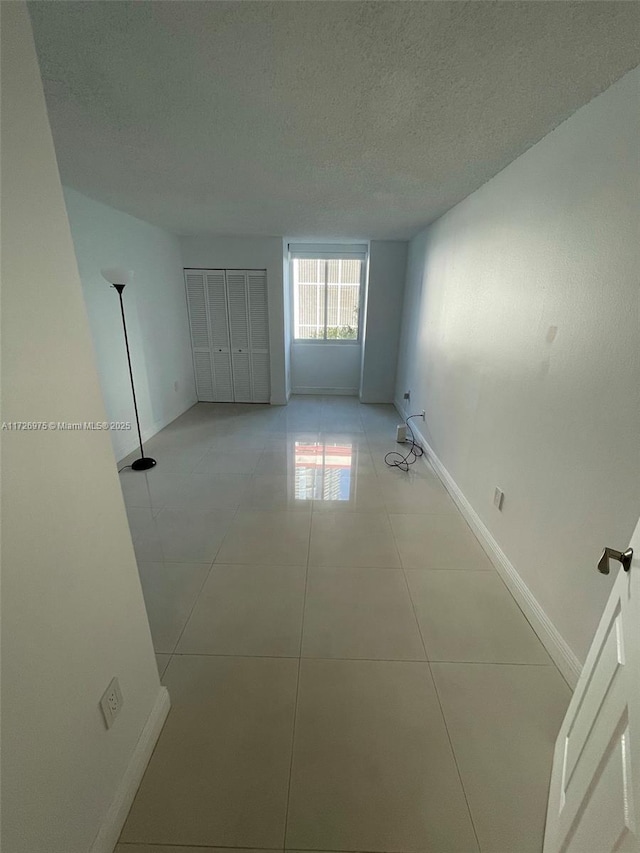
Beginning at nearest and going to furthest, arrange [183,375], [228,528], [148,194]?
[228,528], [148,194], [183,375]

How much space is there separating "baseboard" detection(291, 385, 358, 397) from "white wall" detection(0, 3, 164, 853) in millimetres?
5012

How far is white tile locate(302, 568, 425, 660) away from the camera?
5.06ft

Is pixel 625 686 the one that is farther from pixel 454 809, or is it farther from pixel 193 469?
pixel 193 469

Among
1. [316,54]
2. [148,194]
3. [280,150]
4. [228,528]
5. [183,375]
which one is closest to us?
[316,54]

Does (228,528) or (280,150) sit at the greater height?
(280,150)

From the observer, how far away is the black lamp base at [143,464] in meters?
3.21

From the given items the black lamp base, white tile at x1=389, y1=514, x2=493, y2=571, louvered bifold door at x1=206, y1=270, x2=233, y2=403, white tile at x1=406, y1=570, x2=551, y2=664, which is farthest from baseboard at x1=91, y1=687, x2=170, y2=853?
louvered bifold door at x1=206, y1=270, x2=233, y2=403

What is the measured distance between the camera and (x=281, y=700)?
1.33 metres

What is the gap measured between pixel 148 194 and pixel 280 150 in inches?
58.1

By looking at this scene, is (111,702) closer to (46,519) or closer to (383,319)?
(46,519)

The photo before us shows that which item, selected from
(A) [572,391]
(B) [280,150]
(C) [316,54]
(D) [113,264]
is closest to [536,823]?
(A) [572,391]

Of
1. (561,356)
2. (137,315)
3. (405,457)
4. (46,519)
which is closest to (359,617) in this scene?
(46,519)

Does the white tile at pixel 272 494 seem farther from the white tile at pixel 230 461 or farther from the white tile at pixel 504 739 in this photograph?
the white tile at pixel 504 739

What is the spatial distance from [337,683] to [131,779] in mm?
753
